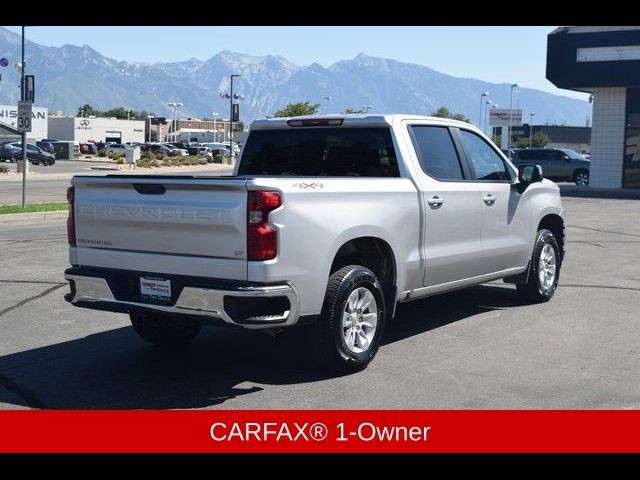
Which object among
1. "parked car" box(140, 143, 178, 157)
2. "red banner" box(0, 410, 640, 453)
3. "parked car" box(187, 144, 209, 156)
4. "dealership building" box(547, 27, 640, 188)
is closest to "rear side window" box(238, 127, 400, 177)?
"red banner" box(0, 410, 640, 453)

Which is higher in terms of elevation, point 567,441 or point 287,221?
point 287,221

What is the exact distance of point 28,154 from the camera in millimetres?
56594

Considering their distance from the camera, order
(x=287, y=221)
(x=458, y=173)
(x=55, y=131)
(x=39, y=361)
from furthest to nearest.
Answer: (x=55, y=131)
(x=458, y=173)
(x=39, y=361)
(x=287, y=221)

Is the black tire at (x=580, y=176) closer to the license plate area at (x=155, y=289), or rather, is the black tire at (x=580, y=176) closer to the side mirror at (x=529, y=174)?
the side mirror at (x=529, y=174)

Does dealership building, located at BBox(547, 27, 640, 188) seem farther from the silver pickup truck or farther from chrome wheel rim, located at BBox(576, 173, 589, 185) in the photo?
the silver pickup truck

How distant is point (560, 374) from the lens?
6.68 meters

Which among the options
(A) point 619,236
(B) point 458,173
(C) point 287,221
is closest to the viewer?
(C) point 287,221

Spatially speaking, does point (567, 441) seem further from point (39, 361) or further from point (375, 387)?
point (39, 361)

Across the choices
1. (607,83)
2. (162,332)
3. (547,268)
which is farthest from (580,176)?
(162,332)

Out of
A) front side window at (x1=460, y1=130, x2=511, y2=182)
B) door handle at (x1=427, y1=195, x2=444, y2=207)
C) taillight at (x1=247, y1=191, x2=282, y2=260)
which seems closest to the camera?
taillight at (x1=247, y1=191, x2=282, y2=260)

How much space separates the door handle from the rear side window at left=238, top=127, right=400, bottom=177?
0.37 metres

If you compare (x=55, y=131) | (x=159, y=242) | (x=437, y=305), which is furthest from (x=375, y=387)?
(x=55, y=131)

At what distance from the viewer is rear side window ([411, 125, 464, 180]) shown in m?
7.83
